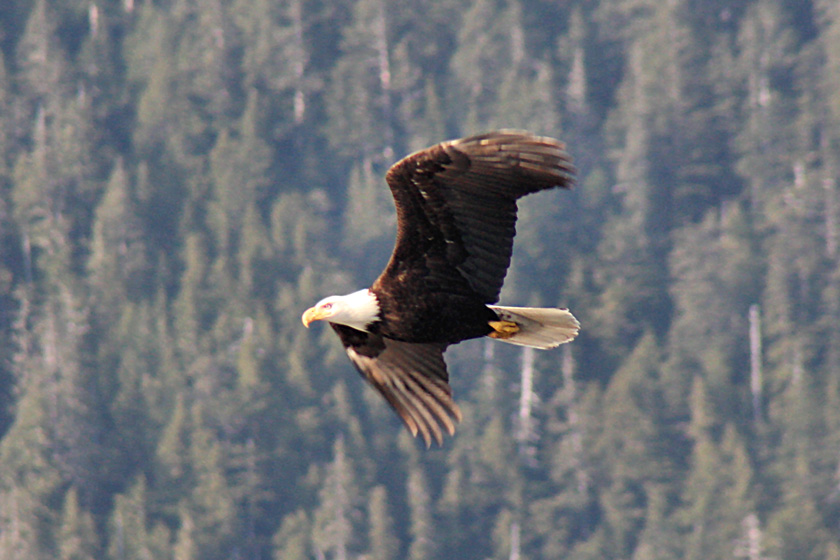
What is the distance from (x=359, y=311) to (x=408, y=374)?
96 cm

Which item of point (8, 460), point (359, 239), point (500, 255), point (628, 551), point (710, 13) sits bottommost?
point (628, 551)

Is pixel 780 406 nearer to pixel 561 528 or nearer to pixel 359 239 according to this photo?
pixel 561 528

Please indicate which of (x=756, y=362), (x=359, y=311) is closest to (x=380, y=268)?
(x=756, y=362)

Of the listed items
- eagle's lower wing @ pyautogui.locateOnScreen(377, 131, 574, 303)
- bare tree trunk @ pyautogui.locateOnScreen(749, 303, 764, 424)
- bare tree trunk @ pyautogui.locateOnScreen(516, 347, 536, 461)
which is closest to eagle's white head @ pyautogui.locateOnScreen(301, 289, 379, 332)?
eagle's lower wing @ pyautogui.locateOnScreen(377, 131, 574, 303)

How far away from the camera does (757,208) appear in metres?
72.4

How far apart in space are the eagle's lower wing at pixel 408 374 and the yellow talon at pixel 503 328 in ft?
1.90

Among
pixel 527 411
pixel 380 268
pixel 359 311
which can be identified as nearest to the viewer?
pixel 359 311

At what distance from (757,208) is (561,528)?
938 inches

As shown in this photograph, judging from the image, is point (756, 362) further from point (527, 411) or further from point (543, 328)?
point (543, 328)

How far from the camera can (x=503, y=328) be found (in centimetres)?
1169

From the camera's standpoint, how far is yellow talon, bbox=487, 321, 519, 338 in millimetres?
11625

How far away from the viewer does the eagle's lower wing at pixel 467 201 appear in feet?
33.2

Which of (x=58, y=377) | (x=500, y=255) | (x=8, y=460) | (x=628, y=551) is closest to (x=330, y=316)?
(x=500, y=255)

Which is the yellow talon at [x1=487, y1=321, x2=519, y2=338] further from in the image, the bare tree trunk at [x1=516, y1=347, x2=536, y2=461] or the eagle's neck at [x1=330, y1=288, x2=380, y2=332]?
the bare tree trunk at [x1=516, y1=347, x2=536, y2=461]
